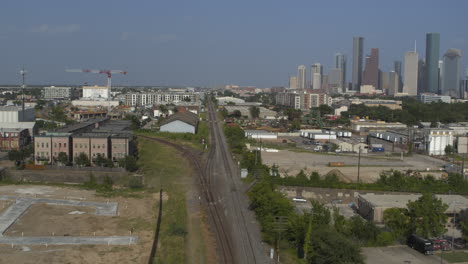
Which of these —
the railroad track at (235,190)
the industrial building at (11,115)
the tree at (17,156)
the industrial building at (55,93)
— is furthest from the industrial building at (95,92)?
the tree at (17,156)

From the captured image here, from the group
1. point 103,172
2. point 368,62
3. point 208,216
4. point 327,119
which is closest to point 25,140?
point 103,172

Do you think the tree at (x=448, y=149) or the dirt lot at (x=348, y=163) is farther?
the tree at (x=448, y=149)

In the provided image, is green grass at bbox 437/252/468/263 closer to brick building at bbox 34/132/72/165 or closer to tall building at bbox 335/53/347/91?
brick building at bbox 34/132/72/165

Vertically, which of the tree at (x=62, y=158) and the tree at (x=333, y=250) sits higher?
the tree at (x=62, y=158)

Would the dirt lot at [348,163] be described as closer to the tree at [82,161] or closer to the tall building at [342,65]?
the tree at [82,161]

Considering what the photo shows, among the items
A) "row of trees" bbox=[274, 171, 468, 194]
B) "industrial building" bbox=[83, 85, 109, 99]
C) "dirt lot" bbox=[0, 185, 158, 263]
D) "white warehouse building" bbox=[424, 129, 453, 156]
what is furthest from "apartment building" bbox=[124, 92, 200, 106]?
"row of trees" bbox=[274, 171, 468, 194]
